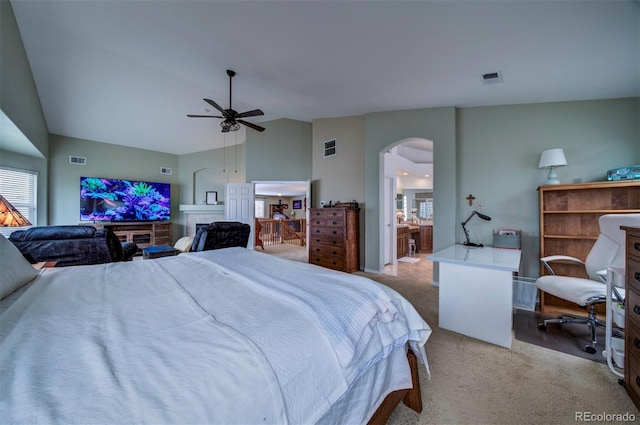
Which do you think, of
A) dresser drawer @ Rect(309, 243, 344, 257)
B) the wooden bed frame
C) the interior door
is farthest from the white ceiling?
the wooden bed frame

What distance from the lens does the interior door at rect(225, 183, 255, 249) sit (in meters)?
6.20

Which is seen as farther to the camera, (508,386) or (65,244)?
(65,244)

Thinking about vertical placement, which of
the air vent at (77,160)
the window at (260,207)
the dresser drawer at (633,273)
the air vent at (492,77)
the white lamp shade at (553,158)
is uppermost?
the air vent at (492,77)

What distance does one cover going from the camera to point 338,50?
2738mm

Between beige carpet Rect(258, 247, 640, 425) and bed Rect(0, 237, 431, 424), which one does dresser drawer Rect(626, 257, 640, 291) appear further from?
bed Rect(0, 237, 431, 424)

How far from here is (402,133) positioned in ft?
14.2

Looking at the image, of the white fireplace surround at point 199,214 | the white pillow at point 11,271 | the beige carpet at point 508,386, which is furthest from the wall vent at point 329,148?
the white pillow at point 11,271

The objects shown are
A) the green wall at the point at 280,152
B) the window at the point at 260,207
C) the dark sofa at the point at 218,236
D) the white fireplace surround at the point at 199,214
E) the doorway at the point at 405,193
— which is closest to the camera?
the dark sofa at the point at 218,236

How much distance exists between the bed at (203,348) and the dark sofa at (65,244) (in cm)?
179

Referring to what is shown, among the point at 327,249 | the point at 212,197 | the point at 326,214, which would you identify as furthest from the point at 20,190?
the point at 327,249

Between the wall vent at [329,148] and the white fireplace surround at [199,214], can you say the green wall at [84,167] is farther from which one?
the wall vent at [329,148]

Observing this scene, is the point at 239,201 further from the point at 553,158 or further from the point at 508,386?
the point at 553,158

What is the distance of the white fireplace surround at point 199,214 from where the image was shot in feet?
23.5

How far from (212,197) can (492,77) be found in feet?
24.2
